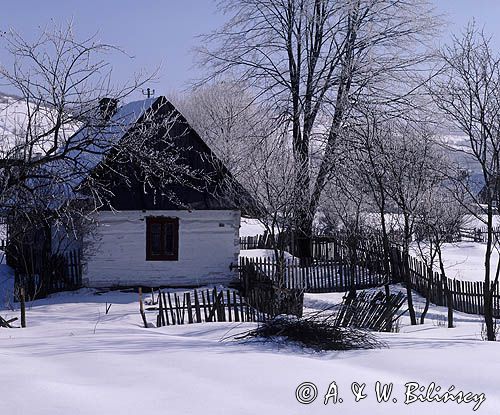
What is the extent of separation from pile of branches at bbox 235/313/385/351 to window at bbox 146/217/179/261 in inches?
554

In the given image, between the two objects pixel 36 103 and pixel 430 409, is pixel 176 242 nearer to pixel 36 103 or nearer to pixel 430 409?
pixel 36 103

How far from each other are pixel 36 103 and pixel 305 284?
15914 mm

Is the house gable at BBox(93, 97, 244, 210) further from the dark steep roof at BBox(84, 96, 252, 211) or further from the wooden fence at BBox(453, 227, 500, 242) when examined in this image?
the wooden fence at BBox(453, 227, 500, 242)

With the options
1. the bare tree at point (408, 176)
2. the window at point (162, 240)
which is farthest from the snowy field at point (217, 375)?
the window at point (162, 240)

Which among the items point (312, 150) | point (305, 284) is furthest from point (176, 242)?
point (312, 150)

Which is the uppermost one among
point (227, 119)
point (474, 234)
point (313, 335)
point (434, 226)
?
point (227, 119)

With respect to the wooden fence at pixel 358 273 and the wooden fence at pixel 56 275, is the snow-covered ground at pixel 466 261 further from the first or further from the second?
the wooden fence at pixel 56 275

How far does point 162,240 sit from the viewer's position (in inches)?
927

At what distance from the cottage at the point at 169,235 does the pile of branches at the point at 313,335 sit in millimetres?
13464


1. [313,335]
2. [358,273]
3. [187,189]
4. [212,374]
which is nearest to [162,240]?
[187,189]

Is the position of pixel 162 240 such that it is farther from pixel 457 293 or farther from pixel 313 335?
pixel 313 335

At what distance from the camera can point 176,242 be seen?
926 inches

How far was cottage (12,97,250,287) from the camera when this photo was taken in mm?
23016

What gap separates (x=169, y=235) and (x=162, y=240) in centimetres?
29
